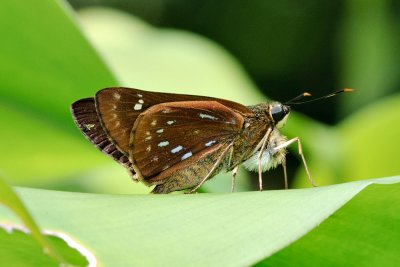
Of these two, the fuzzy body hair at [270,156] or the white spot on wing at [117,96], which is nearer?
the white spot on wing at [117,96]

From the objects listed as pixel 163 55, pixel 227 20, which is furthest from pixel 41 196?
A: pixel 227 20

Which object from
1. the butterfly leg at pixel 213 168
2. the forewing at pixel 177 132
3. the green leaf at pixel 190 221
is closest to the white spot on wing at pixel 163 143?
the forewing at pixel 177 132

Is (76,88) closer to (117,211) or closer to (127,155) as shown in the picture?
(127,155)

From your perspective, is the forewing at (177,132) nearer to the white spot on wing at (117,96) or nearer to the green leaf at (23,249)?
the white spot on wing at (117,96)

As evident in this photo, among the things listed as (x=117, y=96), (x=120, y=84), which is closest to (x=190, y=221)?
(x=117, y=96)

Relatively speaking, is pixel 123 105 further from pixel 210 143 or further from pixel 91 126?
pixel 210 143
